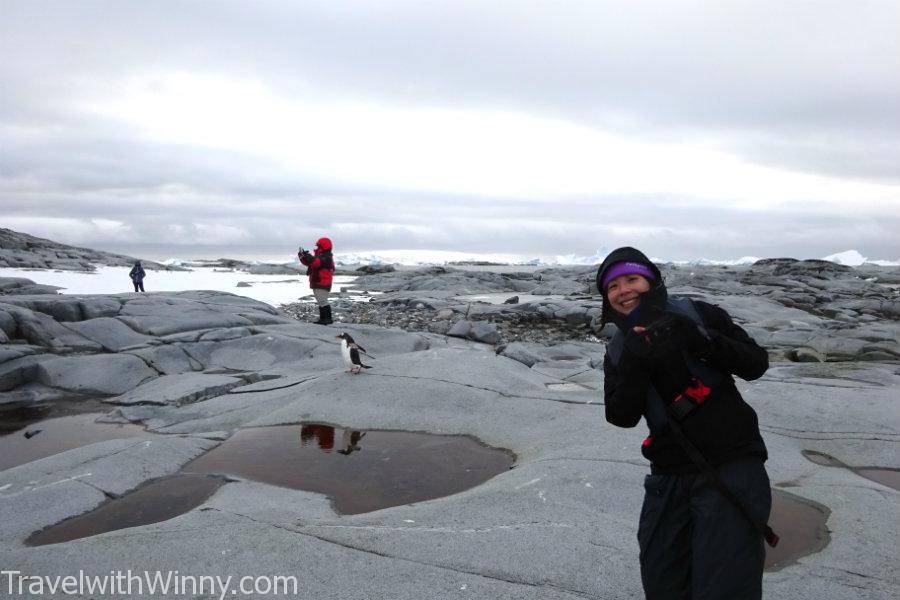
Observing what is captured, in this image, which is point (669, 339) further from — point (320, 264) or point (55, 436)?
point (320, 264)

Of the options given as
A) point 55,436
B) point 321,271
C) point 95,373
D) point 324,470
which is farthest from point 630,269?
point 321,271

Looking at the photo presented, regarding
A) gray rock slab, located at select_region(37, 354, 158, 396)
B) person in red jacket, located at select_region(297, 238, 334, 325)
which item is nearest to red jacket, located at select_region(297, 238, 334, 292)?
person in red jacket, located at select_region(297, 238, 334, 325)

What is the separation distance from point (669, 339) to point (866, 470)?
5.13 meters

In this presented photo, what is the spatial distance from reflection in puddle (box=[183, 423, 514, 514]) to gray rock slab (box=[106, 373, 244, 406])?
239 cm

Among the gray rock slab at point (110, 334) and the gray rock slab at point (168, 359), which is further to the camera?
the gray rock slab at point (110, 334)

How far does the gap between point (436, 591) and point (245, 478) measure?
10.5 ft

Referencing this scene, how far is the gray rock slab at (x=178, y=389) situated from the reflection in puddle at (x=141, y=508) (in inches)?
144

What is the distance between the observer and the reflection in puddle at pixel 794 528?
13.3 ft

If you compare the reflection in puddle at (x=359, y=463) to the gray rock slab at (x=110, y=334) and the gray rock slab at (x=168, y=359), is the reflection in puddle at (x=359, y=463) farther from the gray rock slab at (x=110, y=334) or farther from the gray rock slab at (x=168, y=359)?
the gray rock slab at (x=110, y=334)

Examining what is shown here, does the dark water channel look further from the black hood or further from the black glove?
the black glove

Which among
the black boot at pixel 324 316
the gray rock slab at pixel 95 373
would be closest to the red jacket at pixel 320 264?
the black boot at pixel 324 316

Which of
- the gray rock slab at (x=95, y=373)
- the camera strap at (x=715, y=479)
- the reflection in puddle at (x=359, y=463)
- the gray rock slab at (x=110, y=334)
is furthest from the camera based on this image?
the gray rock slab at (x=110, y=334)

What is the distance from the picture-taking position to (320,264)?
15703 mm

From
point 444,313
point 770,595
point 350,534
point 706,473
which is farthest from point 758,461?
point 444,313
